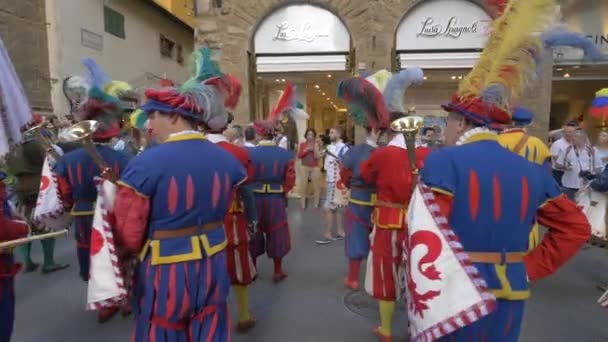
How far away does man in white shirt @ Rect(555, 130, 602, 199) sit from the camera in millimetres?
5770

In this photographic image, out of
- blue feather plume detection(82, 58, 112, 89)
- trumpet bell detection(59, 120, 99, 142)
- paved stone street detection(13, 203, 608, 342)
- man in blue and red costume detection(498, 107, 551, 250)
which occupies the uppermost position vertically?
blue feather plume detection(82, 58, 112, 89)

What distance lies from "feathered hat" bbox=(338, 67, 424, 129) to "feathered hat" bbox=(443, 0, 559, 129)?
1723 mm

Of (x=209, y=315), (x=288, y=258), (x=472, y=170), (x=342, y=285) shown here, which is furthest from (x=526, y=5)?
(x=288, y=258)

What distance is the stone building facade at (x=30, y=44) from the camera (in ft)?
27.6

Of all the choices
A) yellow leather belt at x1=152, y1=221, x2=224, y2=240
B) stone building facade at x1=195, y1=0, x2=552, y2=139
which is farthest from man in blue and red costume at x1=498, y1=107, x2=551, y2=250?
stone building facade at x1=195, y1=0, x2=552, y2=139

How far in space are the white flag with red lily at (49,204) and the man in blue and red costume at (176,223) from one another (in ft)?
5.74

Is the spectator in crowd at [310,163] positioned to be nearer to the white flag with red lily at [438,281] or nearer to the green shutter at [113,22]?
the white flag with red lily at [438,281]

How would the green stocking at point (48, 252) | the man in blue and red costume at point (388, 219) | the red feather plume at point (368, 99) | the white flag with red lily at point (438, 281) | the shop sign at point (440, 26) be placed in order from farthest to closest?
the shop sign at point (440, 26)
the green stocking at point (48, 252)
the red feather plume at point (368, 99)
the man in blue and red costume at point (388, 219)
the white flag with red lily at point (438, 281)

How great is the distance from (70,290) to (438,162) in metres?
4.36

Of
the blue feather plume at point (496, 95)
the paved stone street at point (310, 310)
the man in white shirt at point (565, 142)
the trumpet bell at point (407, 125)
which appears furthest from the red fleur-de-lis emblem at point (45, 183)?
the man in white shirt at point (565, 142)

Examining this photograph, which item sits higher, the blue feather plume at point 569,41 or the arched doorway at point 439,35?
the arched doorway at point 439,35

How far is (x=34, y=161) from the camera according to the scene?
5070mm

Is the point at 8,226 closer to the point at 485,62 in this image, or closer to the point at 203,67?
the point at 203,67

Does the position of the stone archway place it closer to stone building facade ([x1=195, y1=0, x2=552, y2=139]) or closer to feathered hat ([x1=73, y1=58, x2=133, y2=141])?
stone building facade ([x1=195, y1=0, x2=552, y2=139])
